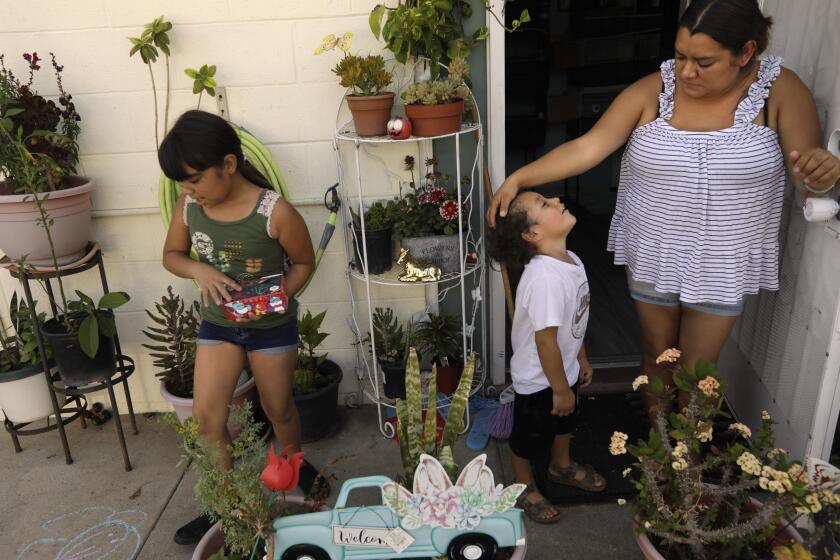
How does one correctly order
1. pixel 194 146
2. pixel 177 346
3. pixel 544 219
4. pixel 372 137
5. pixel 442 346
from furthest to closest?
pixel 442 346 → pixel 177 346 → pixel 372 137 → pixel 544 219 → pixel 194 146

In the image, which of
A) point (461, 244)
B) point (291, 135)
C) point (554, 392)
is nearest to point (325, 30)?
point (291, 135)

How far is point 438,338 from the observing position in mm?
3004

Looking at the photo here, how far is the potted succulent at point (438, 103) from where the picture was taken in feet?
8.38

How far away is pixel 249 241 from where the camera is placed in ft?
7.30

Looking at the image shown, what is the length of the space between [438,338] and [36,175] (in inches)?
70.7

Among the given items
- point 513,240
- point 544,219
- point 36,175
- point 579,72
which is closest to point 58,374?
point 36,175

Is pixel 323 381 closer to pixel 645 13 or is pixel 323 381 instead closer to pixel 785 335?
pixel 785 335

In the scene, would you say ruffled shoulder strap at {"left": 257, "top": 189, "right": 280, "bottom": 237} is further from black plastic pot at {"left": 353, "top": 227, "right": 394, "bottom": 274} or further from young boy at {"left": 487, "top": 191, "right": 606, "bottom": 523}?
young boy at {"left": 487, "top": 191, "right": 606, "bottom": 523}

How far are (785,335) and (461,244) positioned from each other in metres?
1.26

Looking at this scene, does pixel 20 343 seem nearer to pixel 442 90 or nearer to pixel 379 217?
pixel 379 217

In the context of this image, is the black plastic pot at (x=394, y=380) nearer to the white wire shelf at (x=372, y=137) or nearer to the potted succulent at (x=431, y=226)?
the potted succulent at (x=431, y=226)

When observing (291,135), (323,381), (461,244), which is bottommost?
(323,381)

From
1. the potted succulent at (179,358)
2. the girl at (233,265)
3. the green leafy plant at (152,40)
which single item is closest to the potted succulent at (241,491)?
the girl at (233,265)

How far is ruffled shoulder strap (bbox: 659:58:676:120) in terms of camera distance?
2.19 meters
